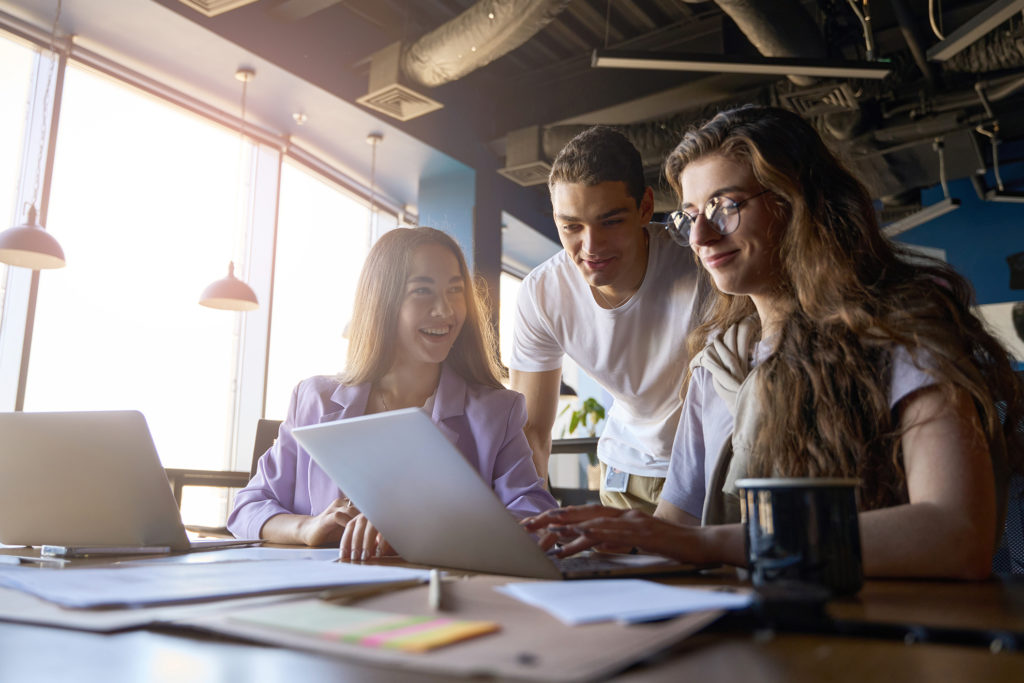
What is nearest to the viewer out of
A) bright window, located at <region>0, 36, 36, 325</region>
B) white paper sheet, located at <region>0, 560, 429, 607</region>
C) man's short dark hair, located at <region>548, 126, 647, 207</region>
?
white paper sheet, located at <region>0, 560, 429, 607</region>

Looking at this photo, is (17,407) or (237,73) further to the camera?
(237,73)

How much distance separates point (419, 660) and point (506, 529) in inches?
15.3

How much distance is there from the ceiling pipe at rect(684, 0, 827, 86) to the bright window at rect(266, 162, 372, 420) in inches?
131

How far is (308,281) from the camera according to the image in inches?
238

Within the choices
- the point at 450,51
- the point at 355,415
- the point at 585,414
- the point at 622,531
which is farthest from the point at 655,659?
the point at 585,414

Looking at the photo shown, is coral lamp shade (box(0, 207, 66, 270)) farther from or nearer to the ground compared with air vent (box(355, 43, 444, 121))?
nearer to the ground

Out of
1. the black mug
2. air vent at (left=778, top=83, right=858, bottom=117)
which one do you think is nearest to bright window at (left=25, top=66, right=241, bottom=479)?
air vent at (left=778, top=83, right=858, bottom=117)

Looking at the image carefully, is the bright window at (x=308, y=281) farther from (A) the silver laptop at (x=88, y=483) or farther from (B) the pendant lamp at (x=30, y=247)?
(A) the silver laptop at (x=88, y=483)

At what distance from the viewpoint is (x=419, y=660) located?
1.54 feet

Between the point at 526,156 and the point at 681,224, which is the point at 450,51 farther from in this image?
the point at 681,224

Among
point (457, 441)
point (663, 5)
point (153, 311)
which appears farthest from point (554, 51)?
point (457, 441)

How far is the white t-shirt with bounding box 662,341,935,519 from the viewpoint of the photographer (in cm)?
136

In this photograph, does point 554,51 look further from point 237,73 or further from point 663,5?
point 237,73

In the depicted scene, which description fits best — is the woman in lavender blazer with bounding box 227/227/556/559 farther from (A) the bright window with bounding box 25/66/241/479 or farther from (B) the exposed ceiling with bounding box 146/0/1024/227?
(A) the bright window with bounding box 25/66/241/479
